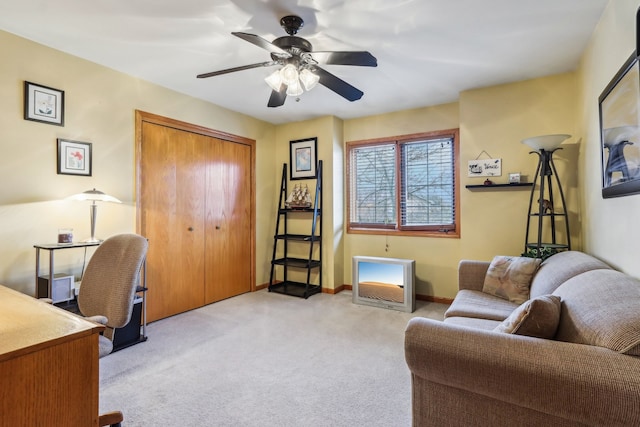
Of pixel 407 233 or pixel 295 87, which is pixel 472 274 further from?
pixel 295 87

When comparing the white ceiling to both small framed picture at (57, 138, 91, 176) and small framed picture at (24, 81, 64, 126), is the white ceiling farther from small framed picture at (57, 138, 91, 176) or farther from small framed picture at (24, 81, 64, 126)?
small framed picture at (57, 138, 91, 176)

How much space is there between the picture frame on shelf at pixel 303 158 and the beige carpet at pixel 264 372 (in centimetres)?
199

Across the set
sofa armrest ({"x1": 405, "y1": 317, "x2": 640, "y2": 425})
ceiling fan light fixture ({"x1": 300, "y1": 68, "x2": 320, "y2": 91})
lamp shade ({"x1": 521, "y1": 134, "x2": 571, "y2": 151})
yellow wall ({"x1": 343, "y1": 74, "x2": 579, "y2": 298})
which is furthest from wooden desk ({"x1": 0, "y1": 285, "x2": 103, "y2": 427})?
yellow wall ({"x1": 343, "y1": 74, "x2": 579, "y2": 298})

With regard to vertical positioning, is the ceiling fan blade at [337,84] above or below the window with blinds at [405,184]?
above

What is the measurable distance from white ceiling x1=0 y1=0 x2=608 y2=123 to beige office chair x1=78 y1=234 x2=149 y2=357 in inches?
59.6

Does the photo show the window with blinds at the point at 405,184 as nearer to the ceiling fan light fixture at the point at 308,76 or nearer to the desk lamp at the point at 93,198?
the ceiling fan light fixture at the point at 308,76

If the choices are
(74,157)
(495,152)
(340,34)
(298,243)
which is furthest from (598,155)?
(74,157)

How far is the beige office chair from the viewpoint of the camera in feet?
5.61

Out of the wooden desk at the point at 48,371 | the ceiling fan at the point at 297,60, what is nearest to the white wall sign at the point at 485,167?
the ceiling fan at the point at 297,60

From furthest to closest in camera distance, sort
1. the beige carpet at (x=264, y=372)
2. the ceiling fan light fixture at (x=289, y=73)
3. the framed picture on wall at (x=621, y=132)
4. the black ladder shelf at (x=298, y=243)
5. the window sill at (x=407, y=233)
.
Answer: the black ladder shelf at (x=298, y=243)
the window sill at (x=407, y=233)
the ceiling fan light fixture at (x=289, y=73)
the beige carpet at (x=264, y=372)
the framed picture on wall at (x=621, y=132)

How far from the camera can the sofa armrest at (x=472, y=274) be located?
108 inches

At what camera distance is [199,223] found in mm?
3746

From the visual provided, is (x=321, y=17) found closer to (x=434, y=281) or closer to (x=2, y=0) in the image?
(x=2, y=0)

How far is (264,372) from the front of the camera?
7.37 feet
